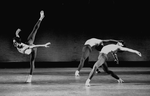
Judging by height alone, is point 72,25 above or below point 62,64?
above

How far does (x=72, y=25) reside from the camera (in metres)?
12.4

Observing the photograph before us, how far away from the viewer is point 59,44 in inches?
494

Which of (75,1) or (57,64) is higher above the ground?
(75,1)

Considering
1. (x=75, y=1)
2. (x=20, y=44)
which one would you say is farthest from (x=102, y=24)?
(x=20, y=44)

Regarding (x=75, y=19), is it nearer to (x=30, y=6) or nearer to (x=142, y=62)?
(x=30, y=6)

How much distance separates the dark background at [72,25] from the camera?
479 inches

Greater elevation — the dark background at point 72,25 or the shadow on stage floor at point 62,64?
the dark background at point 72,25

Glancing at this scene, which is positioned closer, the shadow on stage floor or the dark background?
the shadow on stage floor

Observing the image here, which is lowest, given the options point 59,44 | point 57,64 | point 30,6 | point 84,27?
point 57,64

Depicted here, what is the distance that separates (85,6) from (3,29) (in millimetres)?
3451

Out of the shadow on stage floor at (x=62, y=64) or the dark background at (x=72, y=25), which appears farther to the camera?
the dark background at (x=72, y=25)

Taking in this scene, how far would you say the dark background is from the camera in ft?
39.9

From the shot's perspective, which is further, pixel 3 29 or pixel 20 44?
pixel 3 29

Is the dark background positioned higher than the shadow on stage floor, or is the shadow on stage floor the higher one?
the dark background
